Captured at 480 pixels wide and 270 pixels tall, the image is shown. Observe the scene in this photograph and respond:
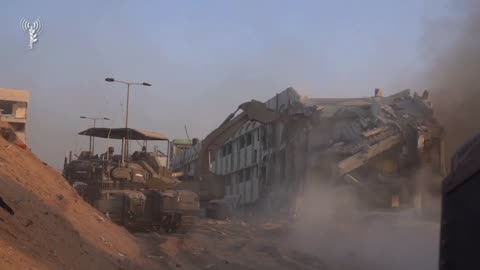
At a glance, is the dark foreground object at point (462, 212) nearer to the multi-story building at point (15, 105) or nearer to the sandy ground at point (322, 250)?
the sandy ground at point (322, 250)

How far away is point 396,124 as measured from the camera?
20016mm

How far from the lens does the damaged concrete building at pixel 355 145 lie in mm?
19469

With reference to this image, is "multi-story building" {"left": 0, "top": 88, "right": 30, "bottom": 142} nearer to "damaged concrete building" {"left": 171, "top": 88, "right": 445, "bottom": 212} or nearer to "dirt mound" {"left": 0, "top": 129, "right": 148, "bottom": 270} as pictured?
"damaged concrete building" {"left": 171, "top": 88, "right": 445, "bottom": 212}

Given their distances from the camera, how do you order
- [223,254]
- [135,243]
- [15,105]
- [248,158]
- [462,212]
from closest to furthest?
[462,212], [223,254], [135,243], [248,158], [15,105]

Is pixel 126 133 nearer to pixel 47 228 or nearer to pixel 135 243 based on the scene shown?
pixel 135 243

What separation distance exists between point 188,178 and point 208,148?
1471 millimetres

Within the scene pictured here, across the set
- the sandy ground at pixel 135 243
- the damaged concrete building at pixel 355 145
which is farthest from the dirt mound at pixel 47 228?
the damaged concrete building at pixel 355 145

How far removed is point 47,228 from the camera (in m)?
7.67

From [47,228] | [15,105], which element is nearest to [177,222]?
[47,228]

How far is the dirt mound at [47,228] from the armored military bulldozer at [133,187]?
2442 millimetres

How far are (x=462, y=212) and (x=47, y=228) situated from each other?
612cm

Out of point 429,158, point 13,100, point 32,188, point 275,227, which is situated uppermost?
point 13,100

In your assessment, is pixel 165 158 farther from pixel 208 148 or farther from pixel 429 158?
pixel 429 158

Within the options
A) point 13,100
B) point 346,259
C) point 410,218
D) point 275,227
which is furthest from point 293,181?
point 13,100
